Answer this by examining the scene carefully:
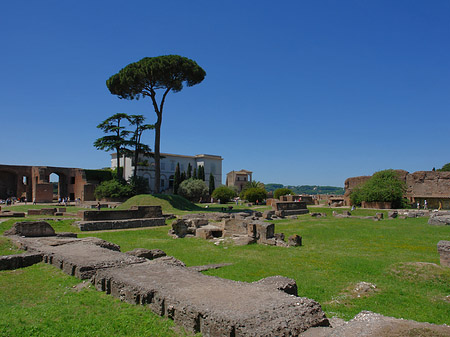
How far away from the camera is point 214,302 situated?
13.4ft

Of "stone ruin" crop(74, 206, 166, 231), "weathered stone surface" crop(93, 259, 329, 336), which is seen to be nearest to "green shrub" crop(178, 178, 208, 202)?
"stone ruin" crop(74, 206, 166, 231)

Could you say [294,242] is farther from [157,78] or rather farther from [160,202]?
[157,78]

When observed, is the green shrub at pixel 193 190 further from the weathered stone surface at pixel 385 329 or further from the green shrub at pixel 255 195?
the weathered stone surface at pixel 385 329

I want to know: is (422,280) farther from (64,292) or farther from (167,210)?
(167,210)

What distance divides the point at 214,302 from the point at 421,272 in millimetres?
5689

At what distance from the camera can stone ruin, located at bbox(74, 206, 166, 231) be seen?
17172mm

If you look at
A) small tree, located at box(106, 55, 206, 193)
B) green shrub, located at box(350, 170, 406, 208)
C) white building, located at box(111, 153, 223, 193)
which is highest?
small tree, located at box(106, 55, 206, 193)

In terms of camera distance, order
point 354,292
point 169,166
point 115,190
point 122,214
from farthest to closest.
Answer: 1. point 169,166
2. point 115,190
3. point 122,214
4. point 354,292

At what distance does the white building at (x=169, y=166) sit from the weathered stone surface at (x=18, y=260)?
5431 centimetres

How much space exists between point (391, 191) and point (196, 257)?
1232 inches

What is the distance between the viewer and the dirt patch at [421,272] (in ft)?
23.1

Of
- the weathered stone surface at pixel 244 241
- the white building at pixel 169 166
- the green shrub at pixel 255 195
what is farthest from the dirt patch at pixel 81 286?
the white building at pixel 169 166

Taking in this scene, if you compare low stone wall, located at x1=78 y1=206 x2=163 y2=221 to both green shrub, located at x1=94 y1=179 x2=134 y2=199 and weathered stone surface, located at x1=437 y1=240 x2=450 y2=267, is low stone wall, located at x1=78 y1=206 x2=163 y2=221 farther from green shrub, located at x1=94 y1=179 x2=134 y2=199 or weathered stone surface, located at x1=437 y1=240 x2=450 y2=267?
green shrub, located at x1=94 y1=179 x2=134 y2=199

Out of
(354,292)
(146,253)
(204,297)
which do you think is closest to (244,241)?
(146,253)
